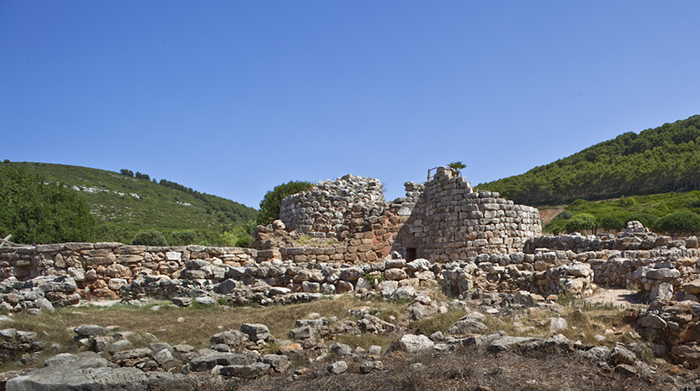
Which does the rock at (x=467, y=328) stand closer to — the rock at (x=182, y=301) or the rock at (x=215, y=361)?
the rock at (x=215, y=361)

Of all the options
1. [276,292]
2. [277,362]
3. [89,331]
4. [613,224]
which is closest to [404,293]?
[276,292]

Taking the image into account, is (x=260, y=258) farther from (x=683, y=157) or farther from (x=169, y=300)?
(x=683, y=157)

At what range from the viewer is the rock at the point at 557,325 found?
18.6 feet

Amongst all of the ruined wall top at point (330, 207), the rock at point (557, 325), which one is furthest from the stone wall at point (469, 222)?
the rock at point (557, 325)

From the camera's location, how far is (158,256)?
11031mm

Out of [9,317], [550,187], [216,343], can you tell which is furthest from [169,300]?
[550,187]

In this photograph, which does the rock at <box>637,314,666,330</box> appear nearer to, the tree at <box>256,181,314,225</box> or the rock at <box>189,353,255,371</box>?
the rock at <box>189,353,255,371</box>

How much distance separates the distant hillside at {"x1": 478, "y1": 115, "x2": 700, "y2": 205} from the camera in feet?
164

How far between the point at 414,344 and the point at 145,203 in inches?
2824

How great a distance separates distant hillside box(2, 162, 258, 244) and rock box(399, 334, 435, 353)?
42992mm

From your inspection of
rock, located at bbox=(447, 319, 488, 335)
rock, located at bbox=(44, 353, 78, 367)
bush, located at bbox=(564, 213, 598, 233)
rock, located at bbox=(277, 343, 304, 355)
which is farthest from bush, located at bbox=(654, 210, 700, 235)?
rock, located at bbox=(44, 353, 78, 367)

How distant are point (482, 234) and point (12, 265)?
505 inches

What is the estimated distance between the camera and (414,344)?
5238mm

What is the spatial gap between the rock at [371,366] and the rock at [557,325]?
2404 mm
